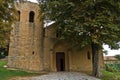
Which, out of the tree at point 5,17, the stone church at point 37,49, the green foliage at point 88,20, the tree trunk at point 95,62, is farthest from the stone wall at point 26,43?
the tree at point 5,17

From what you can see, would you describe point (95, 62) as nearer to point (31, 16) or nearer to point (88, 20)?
point (88, 20)

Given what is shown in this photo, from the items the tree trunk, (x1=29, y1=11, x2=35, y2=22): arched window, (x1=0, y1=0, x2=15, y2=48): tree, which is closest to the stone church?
(x1=29, y1=11, x2=35, y2=22): arched window

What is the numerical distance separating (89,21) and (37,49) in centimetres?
870

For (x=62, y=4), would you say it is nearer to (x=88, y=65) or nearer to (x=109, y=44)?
(x=109, y=44)

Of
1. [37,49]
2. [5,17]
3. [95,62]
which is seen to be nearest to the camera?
[5,17]

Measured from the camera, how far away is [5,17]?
13.4 meters

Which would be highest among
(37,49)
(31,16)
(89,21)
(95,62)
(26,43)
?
(31,16)

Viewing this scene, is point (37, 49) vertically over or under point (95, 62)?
over

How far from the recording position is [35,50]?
24969mm

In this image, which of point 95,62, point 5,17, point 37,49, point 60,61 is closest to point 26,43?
point 37,49

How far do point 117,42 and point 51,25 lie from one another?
9220 mm

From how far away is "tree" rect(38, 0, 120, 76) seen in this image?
19359 mm

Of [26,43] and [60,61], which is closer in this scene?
[26,43]

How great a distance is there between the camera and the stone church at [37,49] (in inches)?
955
